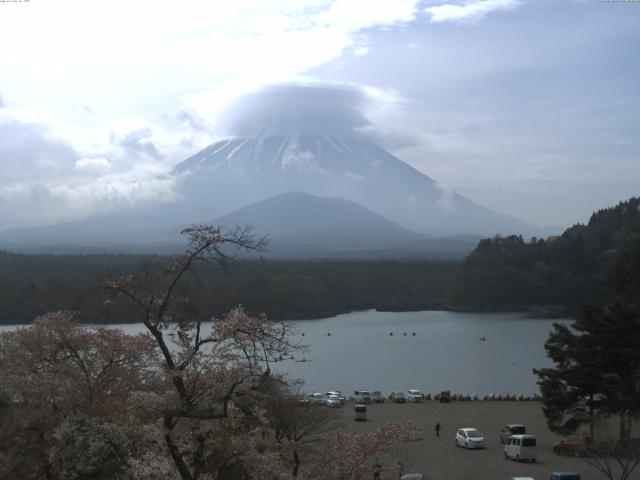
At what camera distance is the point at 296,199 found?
440 feet

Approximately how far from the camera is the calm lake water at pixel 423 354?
743 inches

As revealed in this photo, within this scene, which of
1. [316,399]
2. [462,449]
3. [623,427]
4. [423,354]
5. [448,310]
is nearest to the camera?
[623,427]

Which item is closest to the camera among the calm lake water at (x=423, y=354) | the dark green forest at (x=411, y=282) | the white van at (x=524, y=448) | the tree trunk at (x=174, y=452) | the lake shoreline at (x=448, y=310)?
the tree trunk at (x=174, y=452)

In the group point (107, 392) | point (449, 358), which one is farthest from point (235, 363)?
point (449, 358)

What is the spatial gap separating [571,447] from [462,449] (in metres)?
1.32

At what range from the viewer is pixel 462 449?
9867 mm

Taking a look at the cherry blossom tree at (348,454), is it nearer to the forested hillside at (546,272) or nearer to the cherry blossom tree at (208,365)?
the cherry blossom tree at (208,365)

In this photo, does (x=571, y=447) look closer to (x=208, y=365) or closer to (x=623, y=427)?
(x=623, y=427)

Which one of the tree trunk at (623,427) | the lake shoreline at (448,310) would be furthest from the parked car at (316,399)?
the lake shoreline at (448,310)

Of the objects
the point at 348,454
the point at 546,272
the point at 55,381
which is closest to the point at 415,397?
the point at 348,454

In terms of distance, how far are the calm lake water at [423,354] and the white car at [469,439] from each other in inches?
160

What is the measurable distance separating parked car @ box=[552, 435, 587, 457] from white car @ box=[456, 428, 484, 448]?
0.92m

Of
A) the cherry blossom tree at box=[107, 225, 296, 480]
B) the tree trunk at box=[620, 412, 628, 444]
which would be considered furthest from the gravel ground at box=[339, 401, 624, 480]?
the cherry blossom tree at box=[107, 225, 296, 480]

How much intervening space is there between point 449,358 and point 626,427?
46.0ft
